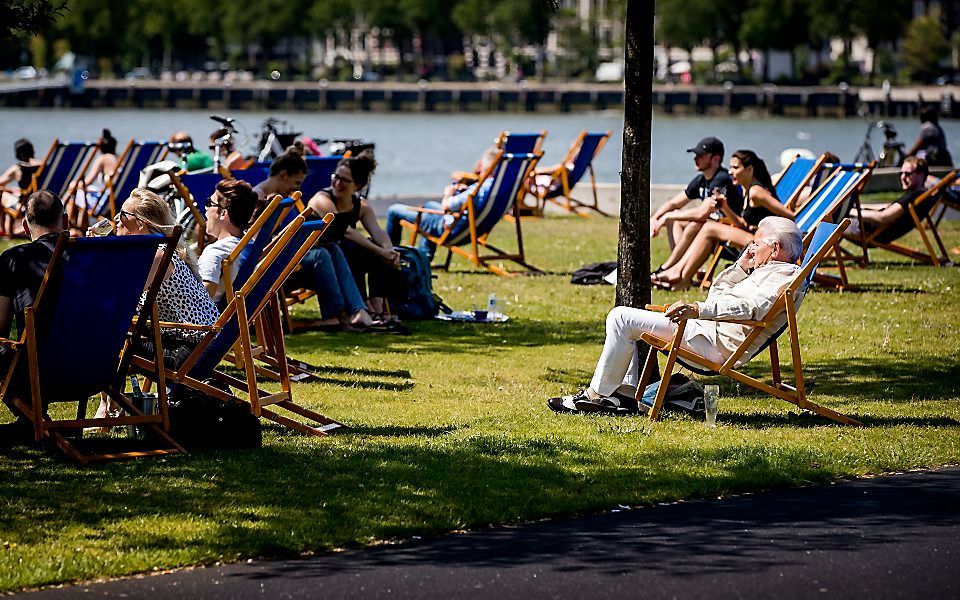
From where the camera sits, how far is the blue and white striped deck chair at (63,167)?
17.3 metres

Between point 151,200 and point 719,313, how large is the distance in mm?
2562

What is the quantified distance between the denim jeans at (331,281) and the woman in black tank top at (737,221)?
2.88 m

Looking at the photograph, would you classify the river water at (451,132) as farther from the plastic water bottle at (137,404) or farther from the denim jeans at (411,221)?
the plastic water bottle at (137,404)

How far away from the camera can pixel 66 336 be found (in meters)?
6.19

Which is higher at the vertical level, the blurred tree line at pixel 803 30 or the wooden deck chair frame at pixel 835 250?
the blurred tree line at pixel 803 30

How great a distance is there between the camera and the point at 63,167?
17469 mm

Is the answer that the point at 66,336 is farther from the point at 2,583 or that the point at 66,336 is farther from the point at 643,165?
the point at 643,165

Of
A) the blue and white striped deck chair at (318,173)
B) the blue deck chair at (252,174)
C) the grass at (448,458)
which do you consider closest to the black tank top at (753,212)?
the grass at (448,458)

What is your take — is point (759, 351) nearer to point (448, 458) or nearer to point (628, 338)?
point (628, 338)

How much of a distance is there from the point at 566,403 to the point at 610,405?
223 millimetres

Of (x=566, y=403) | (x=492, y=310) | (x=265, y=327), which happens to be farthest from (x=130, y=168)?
(x=566, y=403)

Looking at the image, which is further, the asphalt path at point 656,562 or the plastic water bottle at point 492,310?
the plastic water bottle at point 492,310

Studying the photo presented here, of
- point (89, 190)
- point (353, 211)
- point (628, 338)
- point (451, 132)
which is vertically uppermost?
point (353, 211)

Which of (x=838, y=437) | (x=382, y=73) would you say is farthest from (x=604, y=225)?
(x=382, y=73)
